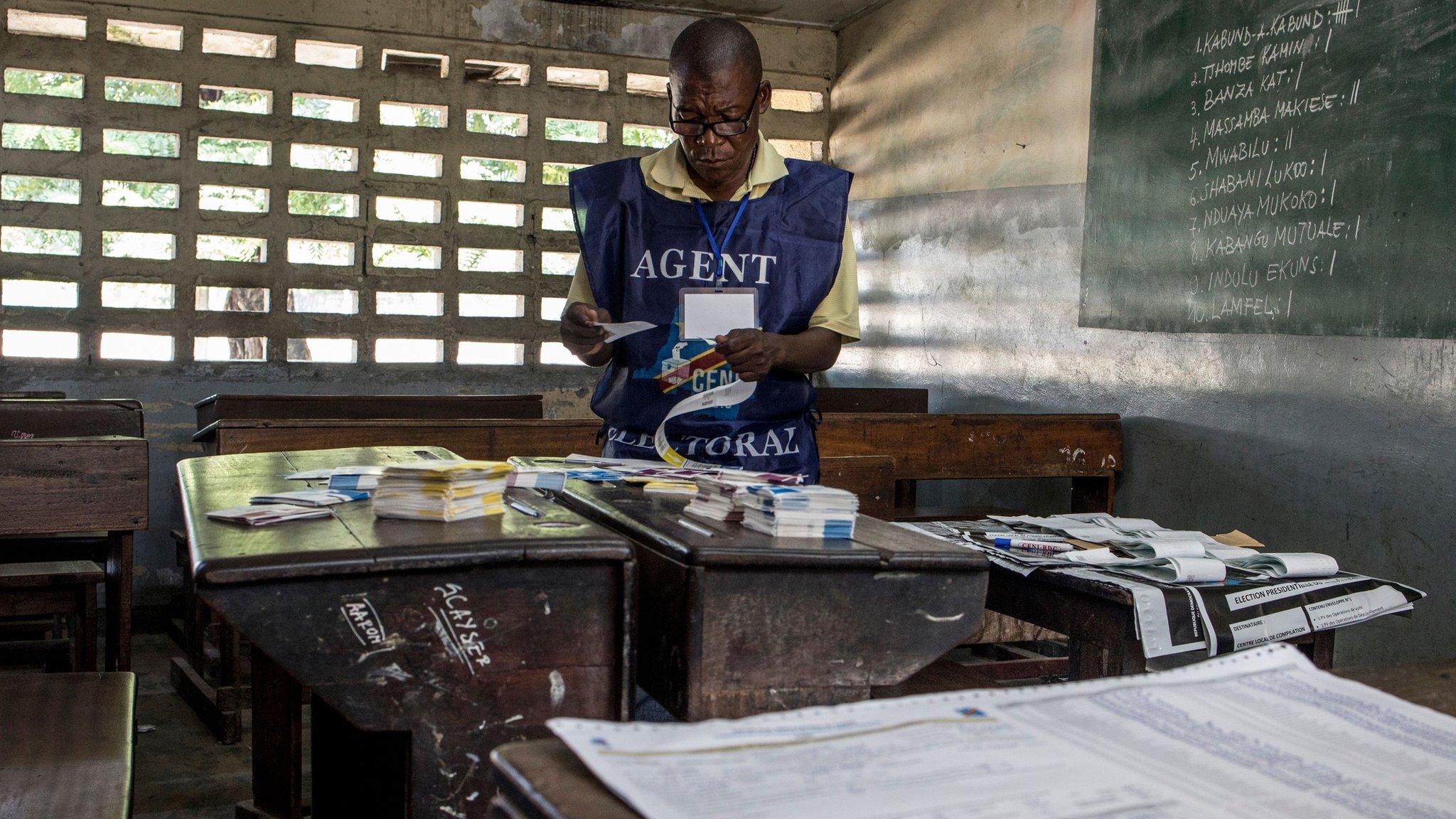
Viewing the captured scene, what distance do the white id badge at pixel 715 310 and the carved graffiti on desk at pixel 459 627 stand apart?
1.03m

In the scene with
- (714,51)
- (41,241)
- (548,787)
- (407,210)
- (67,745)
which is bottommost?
(67,745)

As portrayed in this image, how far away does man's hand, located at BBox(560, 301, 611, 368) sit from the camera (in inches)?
98.1

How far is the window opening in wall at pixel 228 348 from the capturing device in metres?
6.51

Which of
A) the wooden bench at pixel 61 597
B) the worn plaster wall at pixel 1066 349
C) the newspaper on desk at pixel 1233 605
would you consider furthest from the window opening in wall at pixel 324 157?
the newspaper on desk at pixel 1233 605

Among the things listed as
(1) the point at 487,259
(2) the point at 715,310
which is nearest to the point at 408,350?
(1) the point at 487,259

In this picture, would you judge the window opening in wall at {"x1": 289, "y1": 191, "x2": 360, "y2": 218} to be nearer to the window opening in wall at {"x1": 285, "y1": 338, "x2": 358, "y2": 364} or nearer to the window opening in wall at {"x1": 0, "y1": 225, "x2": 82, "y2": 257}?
the window opening in wall at {"x1": 285, "y1": 338, "x2": 358, "y2": 364}

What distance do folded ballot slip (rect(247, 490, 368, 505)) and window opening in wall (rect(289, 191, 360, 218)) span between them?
4.96 meters

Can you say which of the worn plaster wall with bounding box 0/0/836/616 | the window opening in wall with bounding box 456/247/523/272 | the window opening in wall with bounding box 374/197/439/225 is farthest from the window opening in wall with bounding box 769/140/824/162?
the window opening in wall with bounding box 374/197/439/225

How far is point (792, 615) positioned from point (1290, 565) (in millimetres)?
1147

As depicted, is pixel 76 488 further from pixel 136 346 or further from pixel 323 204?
pixel 323 204

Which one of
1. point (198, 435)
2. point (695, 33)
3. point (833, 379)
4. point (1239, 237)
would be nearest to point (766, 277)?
point (695, 33)

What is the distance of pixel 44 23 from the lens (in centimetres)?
627

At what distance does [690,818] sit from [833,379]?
6.77 meters

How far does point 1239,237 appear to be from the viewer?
4.12 metres
